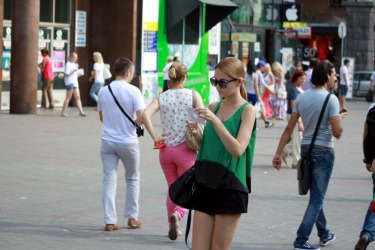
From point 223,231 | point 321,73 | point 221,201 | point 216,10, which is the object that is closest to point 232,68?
point 221,201

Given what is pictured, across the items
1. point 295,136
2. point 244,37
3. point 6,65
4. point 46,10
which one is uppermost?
point 46,10

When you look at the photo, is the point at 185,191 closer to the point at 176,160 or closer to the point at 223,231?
the point at 223,231

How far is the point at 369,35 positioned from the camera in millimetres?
49875

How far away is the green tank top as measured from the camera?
20.9ft

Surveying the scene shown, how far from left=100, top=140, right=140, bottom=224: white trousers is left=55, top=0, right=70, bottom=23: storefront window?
19788 millimetres

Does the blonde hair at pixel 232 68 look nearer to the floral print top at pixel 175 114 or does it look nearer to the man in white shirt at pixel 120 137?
the floral print top at pixel 175 114

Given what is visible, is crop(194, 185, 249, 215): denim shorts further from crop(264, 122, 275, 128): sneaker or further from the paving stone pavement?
crop(264, 122, 275, 128): sneaker

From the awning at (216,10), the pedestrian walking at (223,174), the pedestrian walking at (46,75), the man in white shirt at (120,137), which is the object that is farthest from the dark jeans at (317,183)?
the awning at (216,10)

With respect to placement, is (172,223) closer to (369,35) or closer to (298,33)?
(298,33)

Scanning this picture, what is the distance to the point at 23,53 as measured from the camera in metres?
24.9

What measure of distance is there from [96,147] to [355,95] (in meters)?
27.1

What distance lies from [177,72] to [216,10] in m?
23.2

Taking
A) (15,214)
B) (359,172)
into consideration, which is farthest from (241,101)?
(359,172)

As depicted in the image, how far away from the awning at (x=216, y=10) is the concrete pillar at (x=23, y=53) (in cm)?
759
